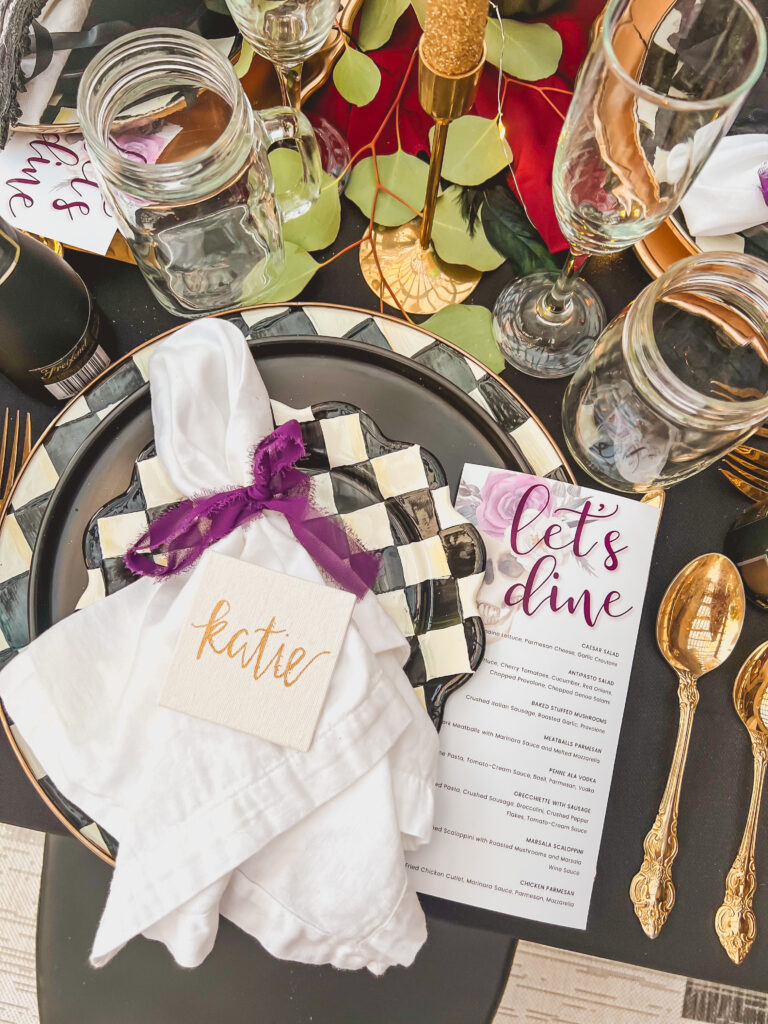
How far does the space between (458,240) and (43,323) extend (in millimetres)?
292

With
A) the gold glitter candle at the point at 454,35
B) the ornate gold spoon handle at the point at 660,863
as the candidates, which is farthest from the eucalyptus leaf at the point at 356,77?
the ornate gold spoon handle at the point at 660,863

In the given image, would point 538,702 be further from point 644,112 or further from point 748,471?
point 644,112

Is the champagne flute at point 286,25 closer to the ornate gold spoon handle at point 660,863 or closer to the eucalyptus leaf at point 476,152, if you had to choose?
the eucalyptus leaf at point 476,152

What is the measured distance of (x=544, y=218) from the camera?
1.61 feet

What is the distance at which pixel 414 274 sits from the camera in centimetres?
51

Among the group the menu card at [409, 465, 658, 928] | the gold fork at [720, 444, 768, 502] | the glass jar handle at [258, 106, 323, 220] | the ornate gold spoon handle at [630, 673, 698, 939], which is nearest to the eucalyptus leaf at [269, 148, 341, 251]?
the glass jar handle at [258, 106, 323, 220]

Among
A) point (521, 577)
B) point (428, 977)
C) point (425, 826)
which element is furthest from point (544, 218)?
point (428, 977)

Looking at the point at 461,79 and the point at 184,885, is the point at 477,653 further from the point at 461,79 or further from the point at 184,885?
the point at 461,79

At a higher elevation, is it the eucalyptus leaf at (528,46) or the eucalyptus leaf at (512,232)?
the eucalyptus leaf at (528,46)

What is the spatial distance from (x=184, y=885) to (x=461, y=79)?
0.43 meters

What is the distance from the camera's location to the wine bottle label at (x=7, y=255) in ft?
1.32

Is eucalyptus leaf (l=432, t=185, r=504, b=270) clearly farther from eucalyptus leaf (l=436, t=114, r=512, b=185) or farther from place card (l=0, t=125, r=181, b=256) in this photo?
place card (l=0, t=125, r=181, b=256)

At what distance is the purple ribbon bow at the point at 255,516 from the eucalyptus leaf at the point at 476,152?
25 centimetres

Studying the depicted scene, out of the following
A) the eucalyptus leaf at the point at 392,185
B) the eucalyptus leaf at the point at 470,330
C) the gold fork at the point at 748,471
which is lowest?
the gold fork at the point at 748,471
